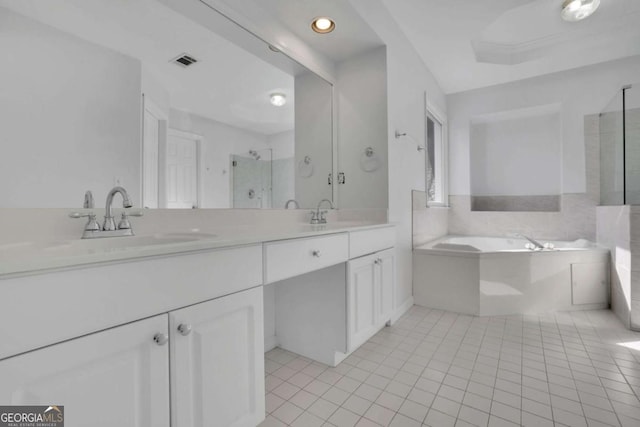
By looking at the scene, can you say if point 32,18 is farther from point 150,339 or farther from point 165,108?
point 150,339

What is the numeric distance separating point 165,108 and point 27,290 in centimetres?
107

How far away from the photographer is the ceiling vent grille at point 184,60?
1.43 meters

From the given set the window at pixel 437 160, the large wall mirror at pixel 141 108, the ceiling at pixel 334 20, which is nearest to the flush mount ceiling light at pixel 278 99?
the large wall mirror at pixel 141 108

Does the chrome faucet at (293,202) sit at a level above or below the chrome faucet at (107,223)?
above

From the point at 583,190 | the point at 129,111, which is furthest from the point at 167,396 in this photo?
the point at 583,190

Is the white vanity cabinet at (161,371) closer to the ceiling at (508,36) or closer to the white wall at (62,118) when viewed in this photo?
the white wall at (62,118)

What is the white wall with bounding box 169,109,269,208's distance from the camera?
59.7 inches

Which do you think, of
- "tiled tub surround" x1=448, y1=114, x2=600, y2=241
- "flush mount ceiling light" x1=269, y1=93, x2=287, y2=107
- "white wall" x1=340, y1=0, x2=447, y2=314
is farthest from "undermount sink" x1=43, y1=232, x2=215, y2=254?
"tiled tub surround" x1=448, y1=114, x2=600, y2=241

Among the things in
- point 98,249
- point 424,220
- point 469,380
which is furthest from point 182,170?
point 424,220

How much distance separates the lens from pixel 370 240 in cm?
192

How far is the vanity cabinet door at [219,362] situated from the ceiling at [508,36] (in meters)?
2.40

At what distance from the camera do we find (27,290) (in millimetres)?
589

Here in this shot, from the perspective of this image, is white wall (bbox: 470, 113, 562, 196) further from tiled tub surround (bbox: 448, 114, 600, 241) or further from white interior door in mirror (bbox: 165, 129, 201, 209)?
white interior door in mirror (bbox: 165, 129, 201, 209)

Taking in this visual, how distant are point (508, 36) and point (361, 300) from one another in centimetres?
296
